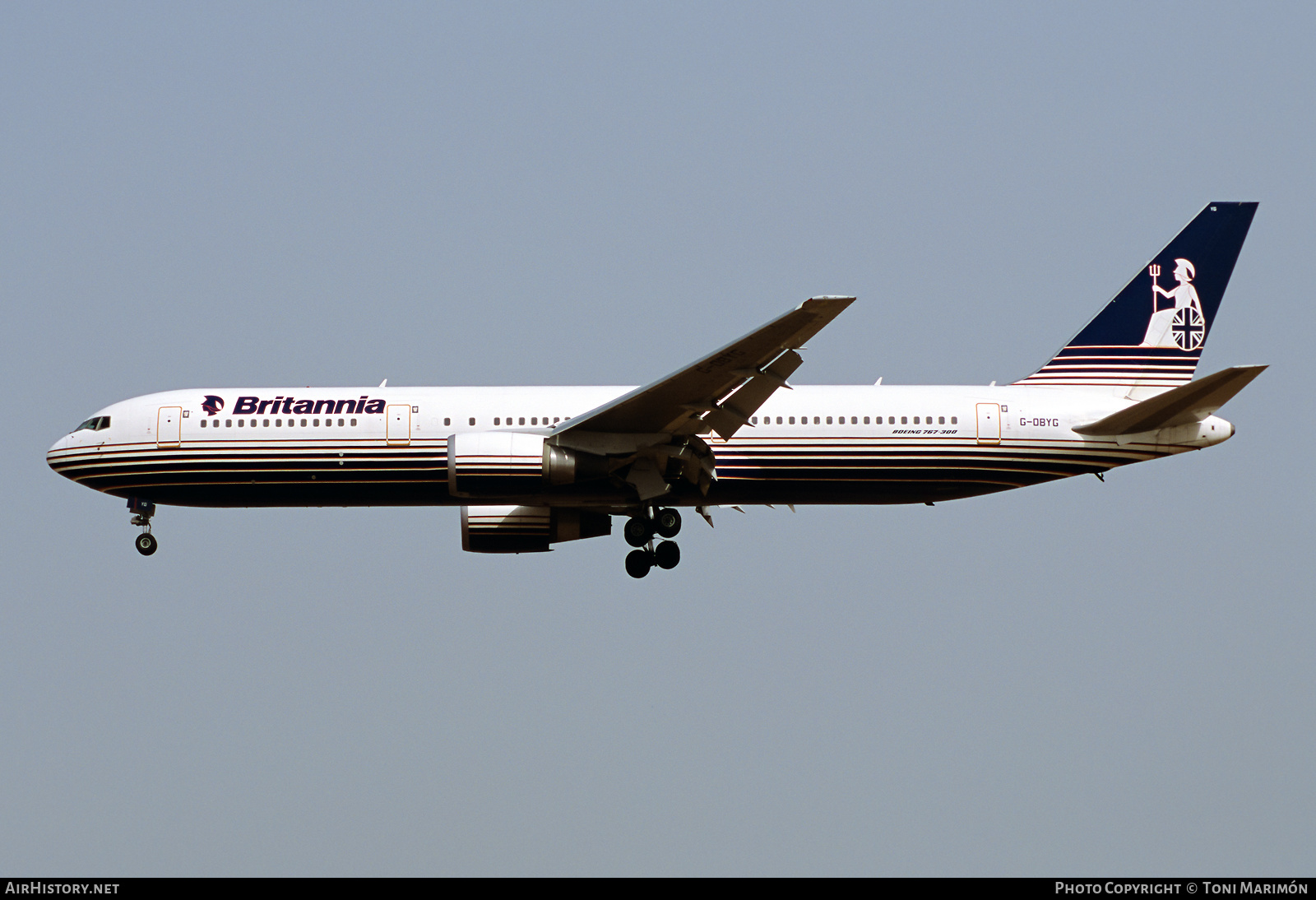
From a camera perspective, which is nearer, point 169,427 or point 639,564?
point 639,564

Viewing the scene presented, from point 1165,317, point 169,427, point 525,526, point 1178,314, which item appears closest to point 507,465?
point 525,526

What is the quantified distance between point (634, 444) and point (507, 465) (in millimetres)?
2346

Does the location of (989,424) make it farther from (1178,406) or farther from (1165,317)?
(1165,317)

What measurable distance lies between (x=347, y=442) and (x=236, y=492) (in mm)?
2455

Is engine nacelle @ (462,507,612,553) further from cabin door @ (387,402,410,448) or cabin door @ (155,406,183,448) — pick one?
cabin door @ (155,406,183,448)

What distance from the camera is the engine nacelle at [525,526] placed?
31031 millimetres

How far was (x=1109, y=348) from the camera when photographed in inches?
1224

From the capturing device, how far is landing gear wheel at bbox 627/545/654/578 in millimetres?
29672

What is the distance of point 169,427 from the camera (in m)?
30.1

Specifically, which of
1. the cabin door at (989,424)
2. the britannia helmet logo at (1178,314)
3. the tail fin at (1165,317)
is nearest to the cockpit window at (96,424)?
the cabin door at (989,424)

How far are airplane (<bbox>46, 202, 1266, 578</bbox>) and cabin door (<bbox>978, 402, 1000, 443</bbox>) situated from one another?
0.12 feet

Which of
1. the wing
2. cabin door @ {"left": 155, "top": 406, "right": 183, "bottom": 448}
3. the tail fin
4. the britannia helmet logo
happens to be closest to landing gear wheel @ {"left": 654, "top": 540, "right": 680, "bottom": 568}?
the wing

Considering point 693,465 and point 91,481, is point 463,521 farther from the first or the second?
point 91,481

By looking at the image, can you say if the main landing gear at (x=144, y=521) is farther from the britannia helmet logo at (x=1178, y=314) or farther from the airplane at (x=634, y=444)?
the britannia helmet logo at (x=1178, y=314)
